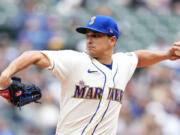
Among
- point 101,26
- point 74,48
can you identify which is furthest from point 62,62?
point 74,48

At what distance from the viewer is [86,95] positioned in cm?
403

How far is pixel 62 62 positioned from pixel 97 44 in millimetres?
455

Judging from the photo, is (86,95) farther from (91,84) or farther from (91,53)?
(91,53)

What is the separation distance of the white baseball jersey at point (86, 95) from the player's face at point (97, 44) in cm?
7

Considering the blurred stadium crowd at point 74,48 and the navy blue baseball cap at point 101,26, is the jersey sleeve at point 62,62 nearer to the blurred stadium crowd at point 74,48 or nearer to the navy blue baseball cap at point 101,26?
the navy blue baseball cap at point 101,26

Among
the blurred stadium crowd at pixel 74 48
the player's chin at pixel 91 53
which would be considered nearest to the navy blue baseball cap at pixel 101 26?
the player's chin at pixel 91 53

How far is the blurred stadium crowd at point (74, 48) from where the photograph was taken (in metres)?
7.51

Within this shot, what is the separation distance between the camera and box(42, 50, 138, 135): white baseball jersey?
13.0 ft

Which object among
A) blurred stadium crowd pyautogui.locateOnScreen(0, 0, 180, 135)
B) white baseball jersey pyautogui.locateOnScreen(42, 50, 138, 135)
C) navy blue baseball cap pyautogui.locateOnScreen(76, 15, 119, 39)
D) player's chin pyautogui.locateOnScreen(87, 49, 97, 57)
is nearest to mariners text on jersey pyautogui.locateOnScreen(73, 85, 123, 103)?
white baseball jersey pyautogui.locateOnScreen(42, 50, 138, 135)

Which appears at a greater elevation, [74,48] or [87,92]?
[87,92]

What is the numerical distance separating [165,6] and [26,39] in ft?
18.6

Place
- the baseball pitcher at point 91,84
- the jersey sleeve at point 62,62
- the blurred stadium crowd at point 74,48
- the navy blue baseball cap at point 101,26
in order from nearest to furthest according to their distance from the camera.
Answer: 1. the jersey sleeve at point 62,62
2. the baseball pitcher at point 91,84
3. the navy blue baseball cap at point 101,26
4. the blurred stadium crowd at point 74,48

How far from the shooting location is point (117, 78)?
4.25 m

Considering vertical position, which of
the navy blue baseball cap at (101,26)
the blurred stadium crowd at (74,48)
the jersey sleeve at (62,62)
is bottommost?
the blurred stadium crowd at (74,48)
